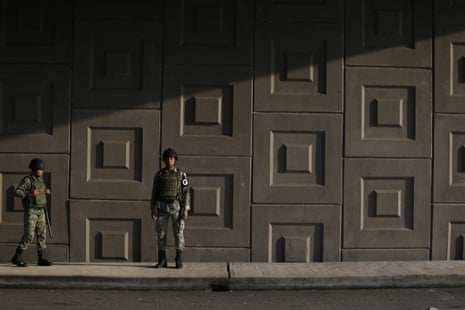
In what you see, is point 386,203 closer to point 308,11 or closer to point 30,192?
point 308,11

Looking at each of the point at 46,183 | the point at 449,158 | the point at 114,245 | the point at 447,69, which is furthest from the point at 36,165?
the point at 447,69

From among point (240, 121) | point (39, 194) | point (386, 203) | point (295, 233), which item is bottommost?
point (295, 233)

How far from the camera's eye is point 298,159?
469 inches

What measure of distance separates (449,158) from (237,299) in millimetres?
4382

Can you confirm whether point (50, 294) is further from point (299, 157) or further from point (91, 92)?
point (299, 157)

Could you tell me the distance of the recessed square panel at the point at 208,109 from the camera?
11.9 meters

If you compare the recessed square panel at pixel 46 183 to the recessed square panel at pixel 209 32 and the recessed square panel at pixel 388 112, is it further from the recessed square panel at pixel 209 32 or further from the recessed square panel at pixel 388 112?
the recessed square panel at pixel 388 112

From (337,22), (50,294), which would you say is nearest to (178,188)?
(50,294)

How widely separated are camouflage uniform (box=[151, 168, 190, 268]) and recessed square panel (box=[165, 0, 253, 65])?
1916mm

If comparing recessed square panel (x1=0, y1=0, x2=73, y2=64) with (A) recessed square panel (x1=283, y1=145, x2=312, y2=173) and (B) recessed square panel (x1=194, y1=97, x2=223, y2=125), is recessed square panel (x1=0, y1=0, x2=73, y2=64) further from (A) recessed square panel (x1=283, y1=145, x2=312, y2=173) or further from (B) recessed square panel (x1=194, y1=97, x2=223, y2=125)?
(A) recessed square panel (x1=283, y1=145, x2=312, y2=173)

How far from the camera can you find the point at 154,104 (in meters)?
11.8

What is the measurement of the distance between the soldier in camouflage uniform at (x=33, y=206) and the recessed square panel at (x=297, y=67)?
11.4 ft

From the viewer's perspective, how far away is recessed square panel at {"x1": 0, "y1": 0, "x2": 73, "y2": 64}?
38.8ft

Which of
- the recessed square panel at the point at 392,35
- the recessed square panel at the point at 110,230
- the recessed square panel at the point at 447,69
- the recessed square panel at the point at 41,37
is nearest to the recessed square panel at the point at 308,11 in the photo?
the recessed square panel at the point at 392,35
